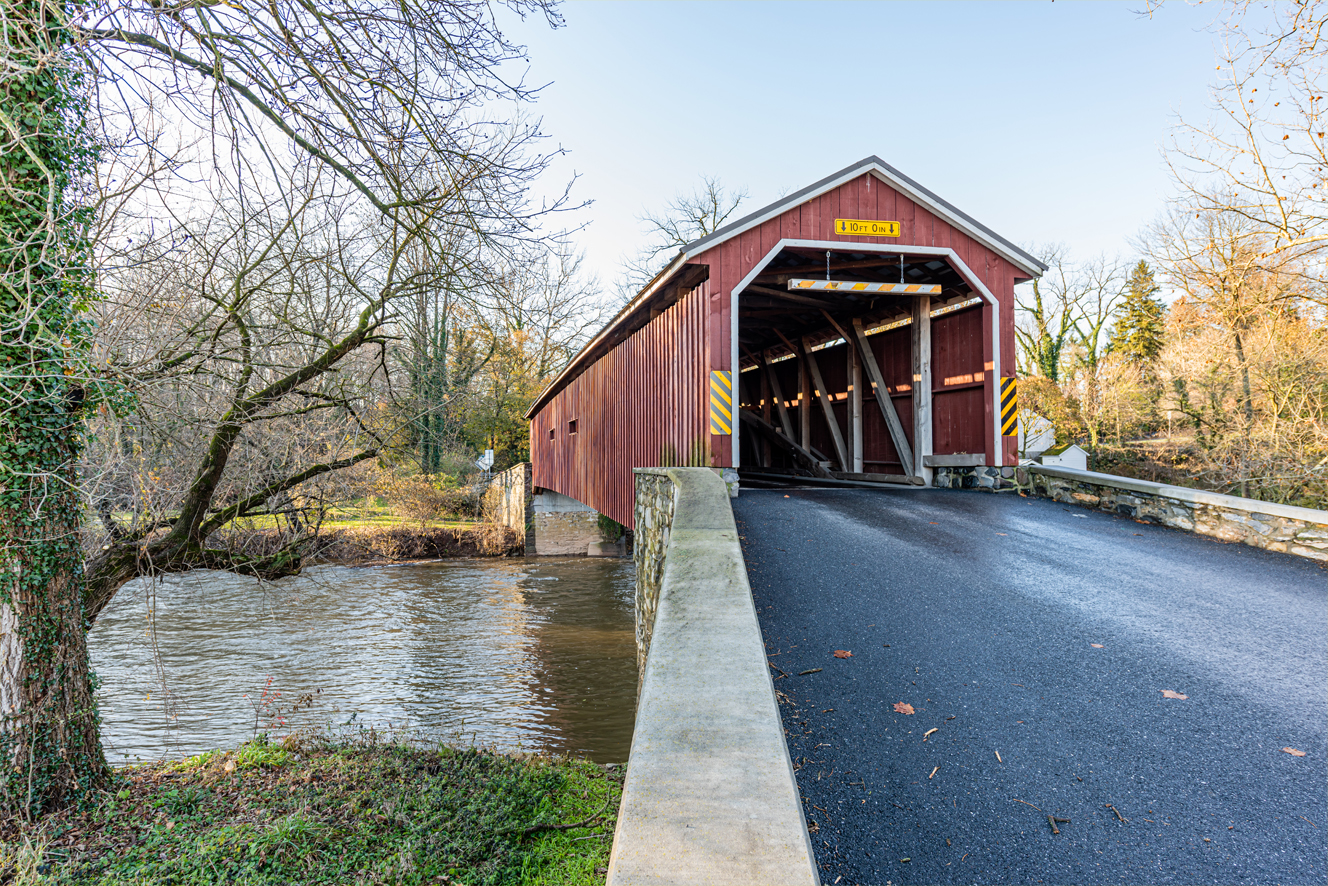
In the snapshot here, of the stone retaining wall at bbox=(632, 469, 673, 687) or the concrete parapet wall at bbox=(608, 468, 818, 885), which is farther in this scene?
the stone retaining wall at bbox=(632, 469, 673, 687)

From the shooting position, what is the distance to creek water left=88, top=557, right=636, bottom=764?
6855 millimetres

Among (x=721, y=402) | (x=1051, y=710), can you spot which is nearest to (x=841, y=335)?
(x=721, y=402)

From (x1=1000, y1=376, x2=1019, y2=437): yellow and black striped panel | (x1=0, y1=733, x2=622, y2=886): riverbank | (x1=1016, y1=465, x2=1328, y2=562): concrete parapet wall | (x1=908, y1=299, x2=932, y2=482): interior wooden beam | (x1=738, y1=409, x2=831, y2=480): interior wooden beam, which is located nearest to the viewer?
(x1=0, y1=733, x2=622, y2=886): riverbank

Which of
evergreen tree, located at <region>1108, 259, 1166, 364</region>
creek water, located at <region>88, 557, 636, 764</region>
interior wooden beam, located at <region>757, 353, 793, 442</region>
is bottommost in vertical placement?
creek water, located at <region>88, 557, 636, 764</region>

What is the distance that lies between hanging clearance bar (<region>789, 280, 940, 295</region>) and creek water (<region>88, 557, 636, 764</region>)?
5.08 m

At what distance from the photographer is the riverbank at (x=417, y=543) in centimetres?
1749

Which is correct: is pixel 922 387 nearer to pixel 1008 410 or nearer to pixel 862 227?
pixel 1008 410

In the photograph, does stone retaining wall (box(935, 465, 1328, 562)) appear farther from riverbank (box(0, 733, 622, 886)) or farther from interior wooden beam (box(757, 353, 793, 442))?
riverbank (box(0, 733, 622, 886))

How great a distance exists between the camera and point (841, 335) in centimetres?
1046

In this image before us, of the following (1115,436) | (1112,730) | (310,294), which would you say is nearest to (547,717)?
(310,294)

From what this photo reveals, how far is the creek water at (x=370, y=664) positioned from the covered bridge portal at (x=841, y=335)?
2331 millimetres

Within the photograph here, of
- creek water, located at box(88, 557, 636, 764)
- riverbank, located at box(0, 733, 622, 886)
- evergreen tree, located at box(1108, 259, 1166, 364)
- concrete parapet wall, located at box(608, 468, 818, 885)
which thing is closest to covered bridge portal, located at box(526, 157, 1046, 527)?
creek water, located at box(88, 557, 636, 764)

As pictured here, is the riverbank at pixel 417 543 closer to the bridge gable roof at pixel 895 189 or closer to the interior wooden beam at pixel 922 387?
the bridge gable roof at pixel 895 189

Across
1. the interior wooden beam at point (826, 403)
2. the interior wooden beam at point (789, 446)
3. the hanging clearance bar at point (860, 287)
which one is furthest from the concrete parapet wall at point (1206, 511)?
the interior wooden beam at point (789, 446)
